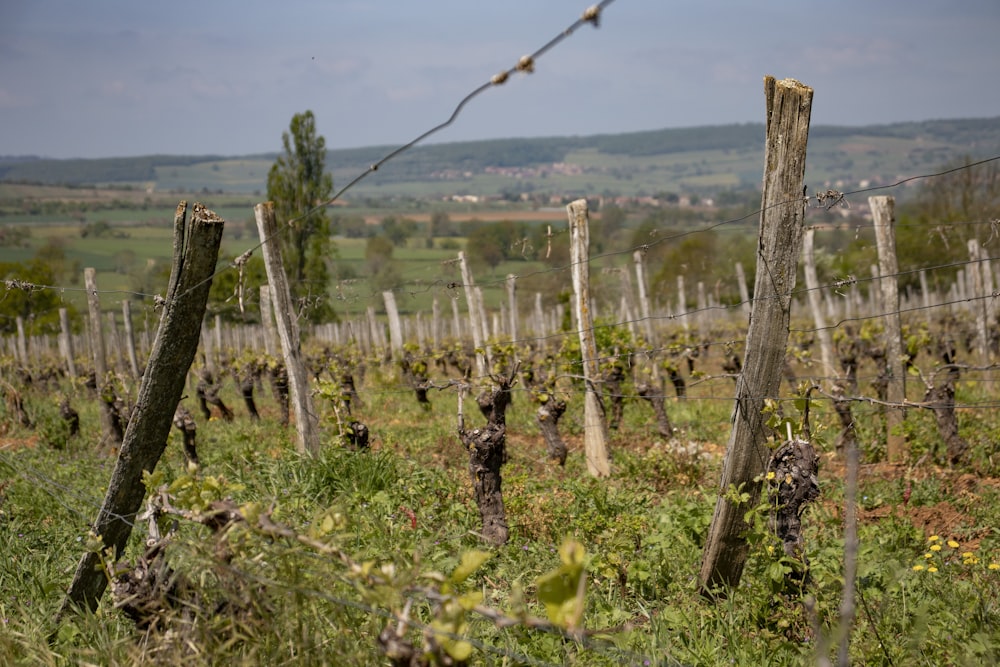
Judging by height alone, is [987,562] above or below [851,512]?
below

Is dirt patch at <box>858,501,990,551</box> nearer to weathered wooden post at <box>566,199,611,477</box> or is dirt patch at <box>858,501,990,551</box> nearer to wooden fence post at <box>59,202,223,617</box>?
weathered wooden post at <box>566,199,611,477</box>

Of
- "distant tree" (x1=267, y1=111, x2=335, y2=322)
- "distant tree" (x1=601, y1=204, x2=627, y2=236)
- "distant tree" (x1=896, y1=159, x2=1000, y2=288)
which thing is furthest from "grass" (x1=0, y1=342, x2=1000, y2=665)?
"distant tree" (x1=601, y1=204, x2=627, y2=236)

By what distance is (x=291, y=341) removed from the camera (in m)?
7.17

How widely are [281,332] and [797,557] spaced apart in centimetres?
476

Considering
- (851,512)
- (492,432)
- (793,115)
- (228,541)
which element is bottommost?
(492,432)

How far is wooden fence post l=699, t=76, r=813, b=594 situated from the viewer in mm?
3666

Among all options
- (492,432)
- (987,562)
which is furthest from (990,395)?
(492,432)

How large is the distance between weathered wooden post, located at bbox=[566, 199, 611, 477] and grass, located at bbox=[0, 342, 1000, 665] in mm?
299

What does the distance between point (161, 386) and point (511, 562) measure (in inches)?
88.7

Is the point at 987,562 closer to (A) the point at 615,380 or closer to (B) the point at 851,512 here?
(B) the point at 851,512

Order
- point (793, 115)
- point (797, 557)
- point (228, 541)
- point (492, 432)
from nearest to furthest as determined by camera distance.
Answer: point (228, 541)
point (793, 115)
point (797, 557)
point (492, 432)

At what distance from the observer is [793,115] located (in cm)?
365

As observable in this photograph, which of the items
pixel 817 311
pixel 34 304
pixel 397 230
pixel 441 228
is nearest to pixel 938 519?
pixel 817 311

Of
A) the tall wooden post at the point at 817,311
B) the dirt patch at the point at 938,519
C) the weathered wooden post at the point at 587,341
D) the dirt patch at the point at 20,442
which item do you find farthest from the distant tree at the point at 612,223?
the dirt patch at the point at 938,519
